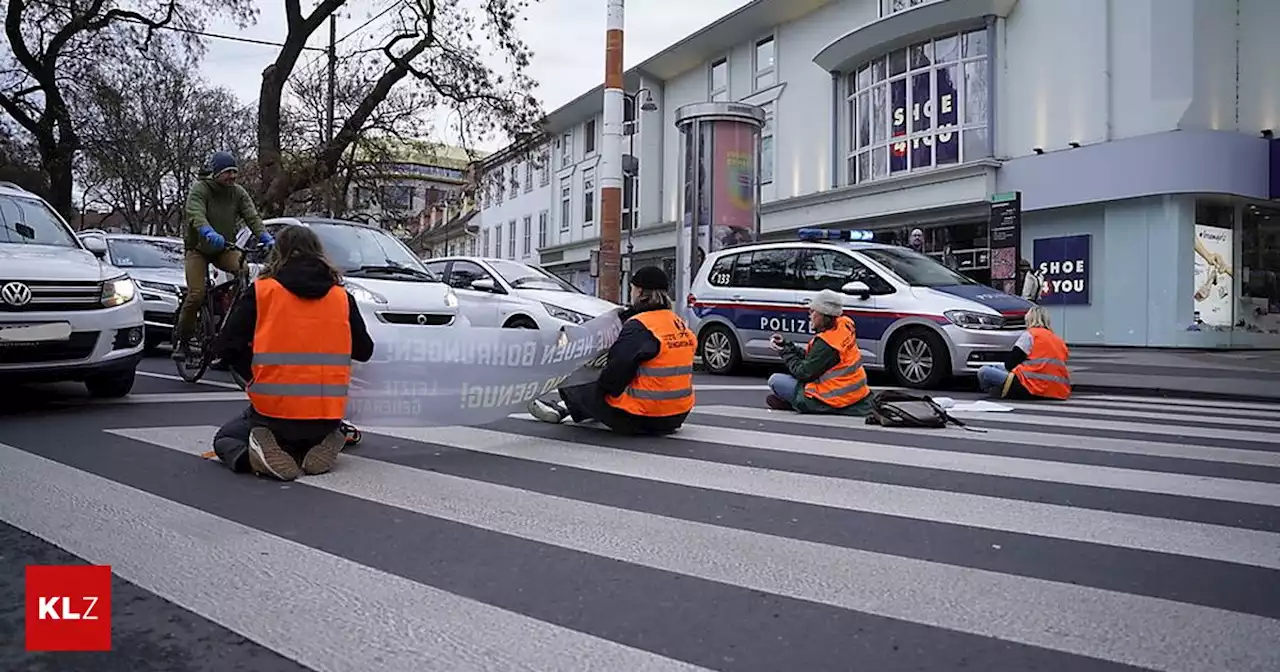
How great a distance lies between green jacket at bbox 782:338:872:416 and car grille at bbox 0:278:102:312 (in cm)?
549

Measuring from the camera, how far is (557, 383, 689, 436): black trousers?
642 centimetres

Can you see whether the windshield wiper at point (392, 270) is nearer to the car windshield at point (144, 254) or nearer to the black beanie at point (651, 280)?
the black beanie at point (651, 280)

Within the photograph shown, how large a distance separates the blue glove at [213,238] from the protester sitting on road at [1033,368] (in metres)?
7.60

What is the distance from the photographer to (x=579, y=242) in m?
43.3

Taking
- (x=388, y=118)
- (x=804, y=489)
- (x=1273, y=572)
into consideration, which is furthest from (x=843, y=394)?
(x=388, y=118)

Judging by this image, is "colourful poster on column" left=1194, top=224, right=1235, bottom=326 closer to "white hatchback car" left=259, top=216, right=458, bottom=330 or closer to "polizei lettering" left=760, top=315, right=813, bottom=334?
"polizei lettering" left=760, top=315, right=813, bottom=334

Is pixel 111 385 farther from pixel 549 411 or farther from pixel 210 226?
pixel 549 411

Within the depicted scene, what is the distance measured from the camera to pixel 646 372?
628cm

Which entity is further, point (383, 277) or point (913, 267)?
point (913, 267)

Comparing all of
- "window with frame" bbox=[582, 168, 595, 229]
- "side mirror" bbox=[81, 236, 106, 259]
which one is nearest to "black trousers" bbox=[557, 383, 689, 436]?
"side mirror" bbox=[81, 236, 106, 259]

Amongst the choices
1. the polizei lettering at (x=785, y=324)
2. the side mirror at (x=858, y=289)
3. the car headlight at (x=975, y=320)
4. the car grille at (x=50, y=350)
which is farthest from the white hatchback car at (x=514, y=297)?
the car grille at (x=50, y=350)

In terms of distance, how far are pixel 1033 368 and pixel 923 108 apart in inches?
634

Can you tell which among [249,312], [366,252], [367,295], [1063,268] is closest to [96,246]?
[367,295]

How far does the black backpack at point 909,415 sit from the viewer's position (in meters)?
7.10
